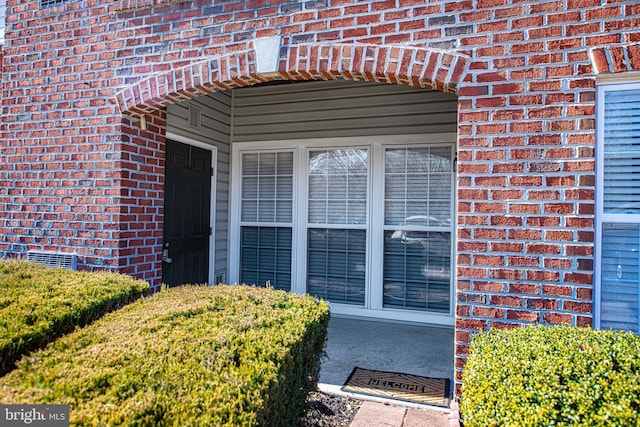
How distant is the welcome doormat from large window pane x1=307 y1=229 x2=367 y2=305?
1776mm

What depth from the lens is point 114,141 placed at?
384 cm

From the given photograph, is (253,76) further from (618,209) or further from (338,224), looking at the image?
(618,209)

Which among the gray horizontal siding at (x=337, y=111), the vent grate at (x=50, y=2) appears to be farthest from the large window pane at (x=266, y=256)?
the vent grate at (x=50, y=2)

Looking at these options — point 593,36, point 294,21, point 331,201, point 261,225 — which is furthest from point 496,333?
point 261,225

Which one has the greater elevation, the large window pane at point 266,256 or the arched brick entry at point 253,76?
the arched brick entry at point 253,76

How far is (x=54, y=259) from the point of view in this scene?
13.1 feet

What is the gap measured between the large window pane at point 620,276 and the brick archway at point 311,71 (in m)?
1.42

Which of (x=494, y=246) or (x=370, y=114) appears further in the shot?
(x=370, y=114)

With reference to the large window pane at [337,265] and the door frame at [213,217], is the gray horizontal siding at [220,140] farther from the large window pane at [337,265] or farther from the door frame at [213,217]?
the large window pane at [337,265]

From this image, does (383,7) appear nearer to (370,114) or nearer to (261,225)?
(370,114)

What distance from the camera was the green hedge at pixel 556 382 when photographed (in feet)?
5.59

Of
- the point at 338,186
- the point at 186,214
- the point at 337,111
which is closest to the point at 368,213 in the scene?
the point at 338,186

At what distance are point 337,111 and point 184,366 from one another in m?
Answer: 4.18

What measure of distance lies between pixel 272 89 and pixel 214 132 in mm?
956
